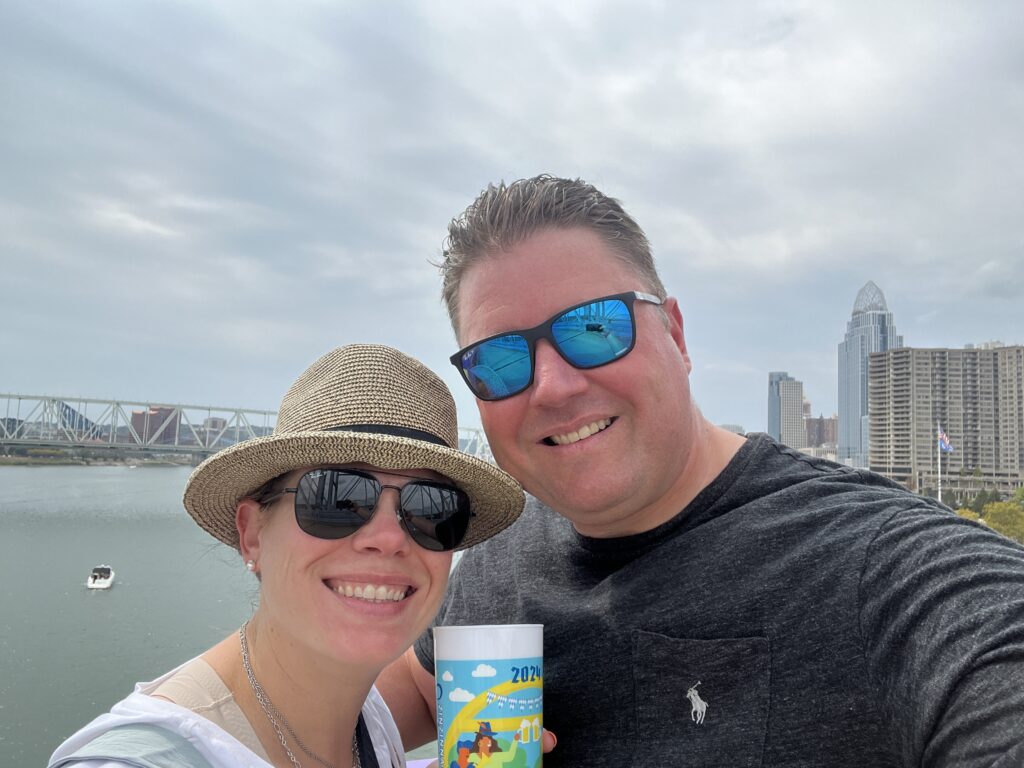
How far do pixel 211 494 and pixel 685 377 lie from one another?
1.11 meters

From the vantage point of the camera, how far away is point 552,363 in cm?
157

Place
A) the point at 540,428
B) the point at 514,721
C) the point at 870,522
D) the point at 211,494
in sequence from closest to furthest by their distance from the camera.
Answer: the point at 514,721 < the point at 870,522 < the point at 211,494 < the point at 540,428

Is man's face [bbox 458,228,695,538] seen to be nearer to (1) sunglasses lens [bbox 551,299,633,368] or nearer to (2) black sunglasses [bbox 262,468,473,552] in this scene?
(1) sunglasses lens [bbox 551,299,633,368]

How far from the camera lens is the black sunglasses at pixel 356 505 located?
1.31 m

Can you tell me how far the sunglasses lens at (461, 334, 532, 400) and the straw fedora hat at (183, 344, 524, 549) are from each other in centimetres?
12

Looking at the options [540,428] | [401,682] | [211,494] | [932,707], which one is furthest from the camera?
[401,682]

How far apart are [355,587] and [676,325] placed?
3.38ft

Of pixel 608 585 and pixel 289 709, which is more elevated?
pixel 608 585

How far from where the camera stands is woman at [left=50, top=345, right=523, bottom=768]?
1293mm

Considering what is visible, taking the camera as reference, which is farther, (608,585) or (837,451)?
(837,451)

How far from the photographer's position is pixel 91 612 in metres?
21.5

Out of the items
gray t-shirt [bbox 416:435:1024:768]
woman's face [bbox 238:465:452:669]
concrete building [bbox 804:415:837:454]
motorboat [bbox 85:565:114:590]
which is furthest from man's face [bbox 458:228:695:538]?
Answer: concrete building [bbox 804:415:837:454]

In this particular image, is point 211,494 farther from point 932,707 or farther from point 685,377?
point 932,707


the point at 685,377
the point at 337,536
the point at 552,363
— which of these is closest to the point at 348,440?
the point at 337,536
